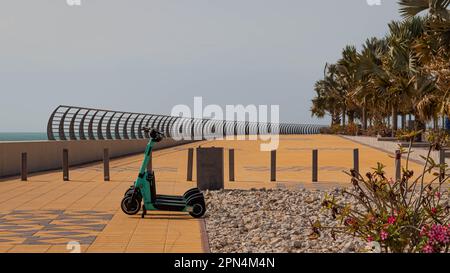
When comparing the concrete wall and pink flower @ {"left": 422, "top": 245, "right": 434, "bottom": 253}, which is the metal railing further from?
pink flower @ {"left": 422, "top": 245, "right": 434, "bottom": 253}

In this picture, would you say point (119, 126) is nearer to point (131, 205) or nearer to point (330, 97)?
point (131, 205)

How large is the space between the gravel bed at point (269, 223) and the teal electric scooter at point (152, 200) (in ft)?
0.97

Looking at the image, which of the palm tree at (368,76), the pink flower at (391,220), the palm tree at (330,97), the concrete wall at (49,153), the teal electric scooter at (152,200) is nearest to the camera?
the pink flower at (391,220)

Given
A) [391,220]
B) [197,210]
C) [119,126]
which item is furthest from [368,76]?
[391,220]

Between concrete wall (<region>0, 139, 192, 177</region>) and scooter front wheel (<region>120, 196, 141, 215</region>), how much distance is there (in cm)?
969

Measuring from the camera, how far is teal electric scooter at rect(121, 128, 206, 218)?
10102mm

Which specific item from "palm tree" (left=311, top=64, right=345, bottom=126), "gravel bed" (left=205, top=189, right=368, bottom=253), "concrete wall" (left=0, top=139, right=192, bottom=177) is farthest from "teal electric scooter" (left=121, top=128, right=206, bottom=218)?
"palm tree" (left=311, top=64, right=345, bottom=126)

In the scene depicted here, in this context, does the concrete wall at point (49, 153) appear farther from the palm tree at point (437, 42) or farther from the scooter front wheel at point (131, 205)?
the palm tree at point (437, 42)

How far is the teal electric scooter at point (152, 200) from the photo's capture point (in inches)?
398

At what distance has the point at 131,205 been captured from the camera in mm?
10250

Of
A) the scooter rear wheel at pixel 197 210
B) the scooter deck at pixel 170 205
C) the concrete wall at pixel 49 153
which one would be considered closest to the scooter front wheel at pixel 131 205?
the scooter deck at pixel 170 205
